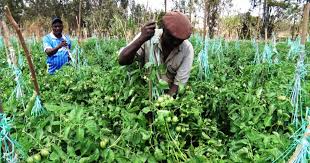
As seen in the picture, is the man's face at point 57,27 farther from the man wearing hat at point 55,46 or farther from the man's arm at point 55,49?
Answer: the man's arm at point 55,49

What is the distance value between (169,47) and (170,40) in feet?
0.54

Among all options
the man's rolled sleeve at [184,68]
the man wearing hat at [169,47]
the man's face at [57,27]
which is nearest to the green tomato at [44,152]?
the man wearing hat at [169,47]

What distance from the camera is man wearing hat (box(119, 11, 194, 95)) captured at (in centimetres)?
216

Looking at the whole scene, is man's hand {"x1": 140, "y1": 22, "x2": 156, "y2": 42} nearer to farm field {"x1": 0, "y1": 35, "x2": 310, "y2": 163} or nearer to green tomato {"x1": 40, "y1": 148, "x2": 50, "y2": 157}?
farm field {"x1": 0, "y1": 35, "x2": 310, "y2": 163}

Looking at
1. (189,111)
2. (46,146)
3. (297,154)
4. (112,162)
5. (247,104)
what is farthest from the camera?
(247,104)

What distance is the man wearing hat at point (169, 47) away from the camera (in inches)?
85.1

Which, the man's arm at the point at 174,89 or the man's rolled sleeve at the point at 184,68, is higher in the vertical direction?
the man's rolled sleeve at the point at 184,68

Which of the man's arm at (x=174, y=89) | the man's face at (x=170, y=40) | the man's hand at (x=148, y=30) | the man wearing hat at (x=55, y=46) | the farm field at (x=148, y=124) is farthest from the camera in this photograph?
the man wearing hat at (x=55, y=46)

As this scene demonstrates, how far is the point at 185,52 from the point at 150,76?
0.55m

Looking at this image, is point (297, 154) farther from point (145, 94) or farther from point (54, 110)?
point (54, 110)

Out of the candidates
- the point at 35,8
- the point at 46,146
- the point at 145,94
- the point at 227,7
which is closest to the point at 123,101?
the point at 145,94

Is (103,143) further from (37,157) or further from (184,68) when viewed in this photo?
(184,68)

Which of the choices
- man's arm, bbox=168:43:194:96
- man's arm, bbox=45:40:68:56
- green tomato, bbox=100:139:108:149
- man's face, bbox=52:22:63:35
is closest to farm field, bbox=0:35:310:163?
green tomato, bbox=100:139:108:149

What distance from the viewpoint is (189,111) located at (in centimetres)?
210
